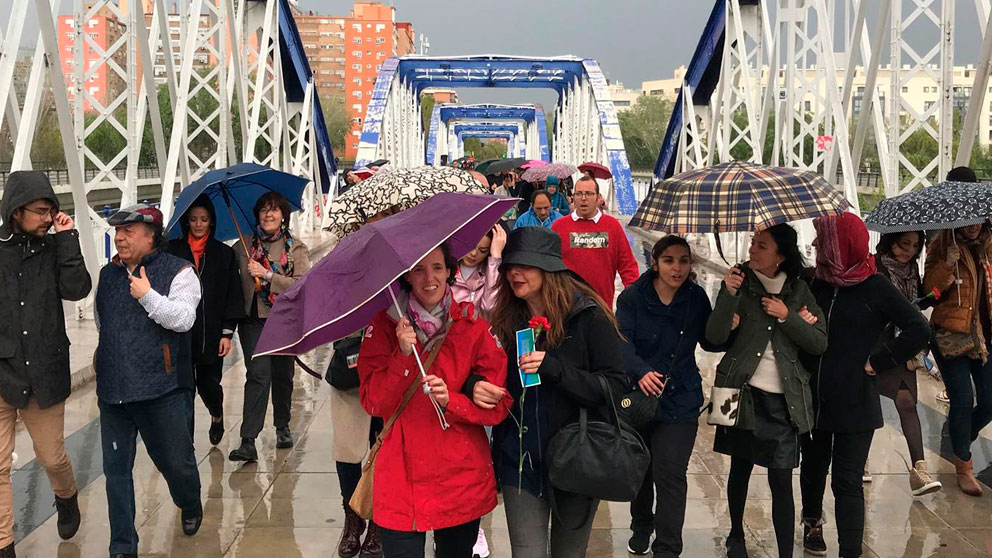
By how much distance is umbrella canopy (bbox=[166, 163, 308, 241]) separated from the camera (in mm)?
5520

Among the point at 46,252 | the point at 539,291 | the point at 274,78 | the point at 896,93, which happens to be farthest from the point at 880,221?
the point at 274,78

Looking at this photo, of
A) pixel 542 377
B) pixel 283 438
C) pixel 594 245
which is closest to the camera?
pixel 542 377

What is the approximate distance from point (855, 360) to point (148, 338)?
10.9ft

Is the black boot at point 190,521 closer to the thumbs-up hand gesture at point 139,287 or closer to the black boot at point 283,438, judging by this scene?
the thumbs-up hand gesture at point 139,287

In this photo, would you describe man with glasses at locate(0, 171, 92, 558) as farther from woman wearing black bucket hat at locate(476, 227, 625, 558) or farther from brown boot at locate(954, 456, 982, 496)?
brown boot at locate(954, 456, 982, 496)

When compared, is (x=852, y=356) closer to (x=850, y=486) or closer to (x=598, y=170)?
(x=850, y=486)

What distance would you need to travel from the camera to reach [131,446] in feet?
15.1

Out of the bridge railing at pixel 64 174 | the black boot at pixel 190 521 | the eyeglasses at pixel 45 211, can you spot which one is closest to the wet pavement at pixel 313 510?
the black boot at pixel 190 521

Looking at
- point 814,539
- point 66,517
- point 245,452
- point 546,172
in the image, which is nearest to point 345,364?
point 66,517

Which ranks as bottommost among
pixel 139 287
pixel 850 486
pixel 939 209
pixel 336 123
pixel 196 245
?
pixel 850 486

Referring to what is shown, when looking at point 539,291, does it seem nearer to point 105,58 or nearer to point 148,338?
point 148,338

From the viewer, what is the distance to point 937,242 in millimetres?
5531

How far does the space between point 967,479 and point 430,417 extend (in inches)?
151

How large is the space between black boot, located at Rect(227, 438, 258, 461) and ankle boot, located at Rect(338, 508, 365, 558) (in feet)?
5.27
